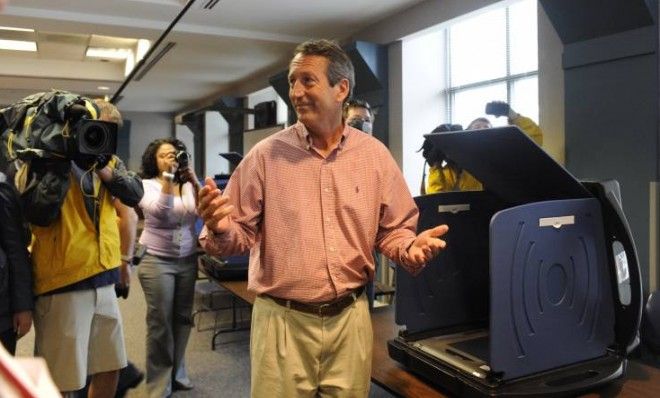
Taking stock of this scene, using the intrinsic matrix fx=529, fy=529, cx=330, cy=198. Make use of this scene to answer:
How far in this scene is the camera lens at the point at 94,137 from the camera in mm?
1732

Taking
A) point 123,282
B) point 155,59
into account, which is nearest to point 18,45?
point 155,59

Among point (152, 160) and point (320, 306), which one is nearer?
point (320, 306)

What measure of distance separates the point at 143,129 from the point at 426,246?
13477 mm

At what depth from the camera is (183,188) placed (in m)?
Answer: 2.91

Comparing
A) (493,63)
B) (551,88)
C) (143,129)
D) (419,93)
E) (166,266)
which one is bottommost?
(166,266)

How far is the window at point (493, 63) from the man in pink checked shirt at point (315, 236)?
99.6 inches

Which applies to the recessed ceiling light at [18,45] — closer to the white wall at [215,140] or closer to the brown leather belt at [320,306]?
the white wall at [215,140]

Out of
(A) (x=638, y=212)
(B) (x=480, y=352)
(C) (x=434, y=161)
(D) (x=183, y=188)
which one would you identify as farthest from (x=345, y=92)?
(A) (x=638, y=212)

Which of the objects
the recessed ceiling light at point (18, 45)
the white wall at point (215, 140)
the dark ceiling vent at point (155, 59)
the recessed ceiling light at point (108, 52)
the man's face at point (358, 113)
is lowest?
the man's face at point (358, 113)

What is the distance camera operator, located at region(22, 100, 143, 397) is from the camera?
1.71 metres

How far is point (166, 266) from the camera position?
2771mm

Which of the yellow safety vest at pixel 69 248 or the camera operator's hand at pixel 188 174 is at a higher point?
the camera operator's hand at pixel 188 174

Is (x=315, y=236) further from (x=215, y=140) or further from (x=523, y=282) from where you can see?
(x=215, y=140)

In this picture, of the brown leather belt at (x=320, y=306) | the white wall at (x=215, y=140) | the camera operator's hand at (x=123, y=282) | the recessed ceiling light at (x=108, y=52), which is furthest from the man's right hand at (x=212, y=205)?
the white wall at (x=215, y=140)
